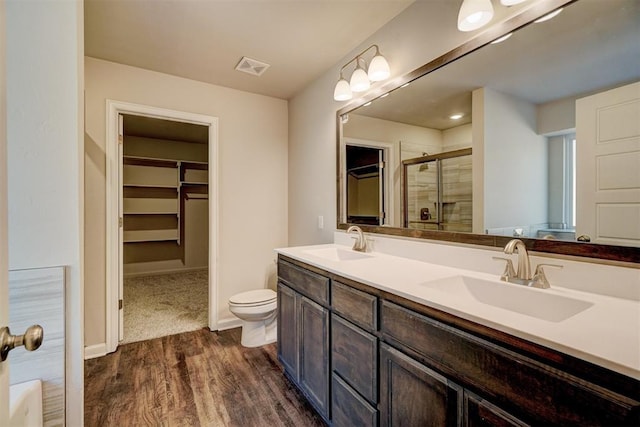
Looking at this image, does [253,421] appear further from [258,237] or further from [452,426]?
[258,237]

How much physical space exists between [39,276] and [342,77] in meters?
2.13

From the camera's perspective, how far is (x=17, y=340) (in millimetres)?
584

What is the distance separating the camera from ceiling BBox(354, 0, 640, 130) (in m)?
0.97

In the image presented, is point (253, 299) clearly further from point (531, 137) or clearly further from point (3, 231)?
point (531, 137)

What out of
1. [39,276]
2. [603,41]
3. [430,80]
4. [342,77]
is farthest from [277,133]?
[603,41]

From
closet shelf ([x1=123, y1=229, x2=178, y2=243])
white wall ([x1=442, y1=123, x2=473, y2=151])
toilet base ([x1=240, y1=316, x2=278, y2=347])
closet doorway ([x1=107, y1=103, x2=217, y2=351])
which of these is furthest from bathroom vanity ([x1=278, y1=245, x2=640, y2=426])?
closet shelf ([x1=123, y1=229, x2=178, y2=243])

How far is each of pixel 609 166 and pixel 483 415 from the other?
94 centimetres

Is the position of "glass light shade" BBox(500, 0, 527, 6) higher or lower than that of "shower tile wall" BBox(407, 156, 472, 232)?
higher

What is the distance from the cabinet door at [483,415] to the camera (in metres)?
0.73

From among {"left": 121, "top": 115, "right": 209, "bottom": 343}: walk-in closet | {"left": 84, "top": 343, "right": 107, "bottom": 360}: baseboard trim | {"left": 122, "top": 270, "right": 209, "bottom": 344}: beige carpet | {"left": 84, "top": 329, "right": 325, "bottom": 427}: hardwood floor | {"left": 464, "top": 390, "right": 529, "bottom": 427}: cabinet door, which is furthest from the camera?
{"left": 121, "top": 115, "right": 209, "bottom": 343}: walk-in closet

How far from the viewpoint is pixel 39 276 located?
1.15 metres

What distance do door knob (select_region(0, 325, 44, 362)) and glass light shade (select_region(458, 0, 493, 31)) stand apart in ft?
5.95

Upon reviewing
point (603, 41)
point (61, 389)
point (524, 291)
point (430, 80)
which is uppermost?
point (430, 80)

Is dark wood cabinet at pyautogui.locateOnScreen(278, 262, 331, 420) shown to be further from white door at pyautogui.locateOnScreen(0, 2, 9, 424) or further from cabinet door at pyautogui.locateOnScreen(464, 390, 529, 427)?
white door at pyautogui.locateOnScreen(0, 2, 9, 424)
